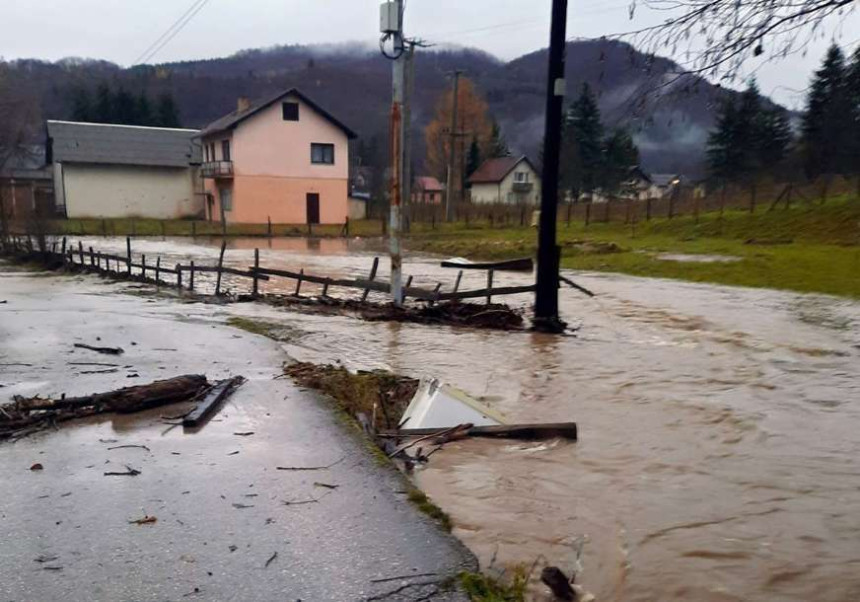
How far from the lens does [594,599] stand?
3998 mm

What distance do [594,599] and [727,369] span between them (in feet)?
24.9

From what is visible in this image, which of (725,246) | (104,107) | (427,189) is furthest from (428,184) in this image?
(725,246)

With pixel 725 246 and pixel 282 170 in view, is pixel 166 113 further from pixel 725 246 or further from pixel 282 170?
pixel 725 246

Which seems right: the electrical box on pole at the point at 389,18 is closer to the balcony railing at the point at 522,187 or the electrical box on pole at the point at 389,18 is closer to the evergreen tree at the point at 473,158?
the evergreen tree at the point at 473,158

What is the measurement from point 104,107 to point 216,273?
218 ft

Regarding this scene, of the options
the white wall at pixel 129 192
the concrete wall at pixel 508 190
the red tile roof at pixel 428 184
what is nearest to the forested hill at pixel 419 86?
the red tile roof at pixel 428 184

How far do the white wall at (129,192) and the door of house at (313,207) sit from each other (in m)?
11.3

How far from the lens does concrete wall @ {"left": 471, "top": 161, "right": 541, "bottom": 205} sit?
6931 centimetres

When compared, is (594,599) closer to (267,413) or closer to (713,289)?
(267,413)

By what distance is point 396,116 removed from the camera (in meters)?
14.2

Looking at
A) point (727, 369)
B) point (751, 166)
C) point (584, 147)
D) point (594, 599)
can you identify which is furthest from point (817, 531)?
point (584, 147)

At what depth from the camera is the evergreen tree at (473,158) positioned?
6550 centimetres

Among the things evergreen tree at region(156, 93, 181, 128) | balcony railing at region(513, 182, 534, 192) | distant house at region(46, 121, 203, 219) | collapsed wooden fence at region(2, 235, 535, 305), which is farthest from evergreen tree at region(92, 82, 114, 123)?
collapsed wooden fence at region(2, 235, 535, 305)

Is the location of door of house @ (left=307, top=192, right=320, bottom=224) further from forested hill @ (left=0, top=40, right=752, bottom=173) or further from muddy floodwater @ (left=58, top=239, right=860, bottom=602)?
muddy floodwater @ (left=58, top=239, right=860, bottom=602)
